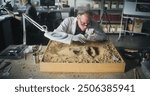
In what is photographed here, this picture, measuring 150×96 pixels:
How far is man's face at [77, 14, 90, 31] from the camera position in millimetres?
1199

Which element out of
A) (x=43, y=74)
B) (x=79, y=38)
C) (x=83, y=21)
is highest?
(x=83, y=21)

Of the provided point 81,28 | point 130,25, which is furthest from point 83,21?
point 130,25

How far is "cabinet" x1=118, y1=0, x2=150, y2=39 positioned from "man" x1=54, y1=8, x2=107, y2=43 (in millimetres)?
190

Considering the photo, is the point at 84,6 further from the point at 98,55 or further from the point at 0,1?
the point at 0,1

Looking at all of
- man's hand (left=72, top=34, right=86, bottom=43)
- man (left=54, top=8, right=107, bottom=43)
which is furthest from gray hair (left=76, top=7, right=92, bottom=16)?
man's hand (left=72, top=34, right=86, bottom=43)

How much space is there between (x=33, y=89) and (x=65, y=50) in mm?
294

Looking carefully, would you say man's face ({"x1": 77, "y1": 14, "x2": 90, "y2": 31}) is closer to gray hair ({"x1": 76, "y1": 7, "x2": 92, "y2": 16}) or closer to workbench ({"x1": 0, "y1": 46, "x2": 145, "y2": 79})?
gray hair ({"x1": 76, "y1": 7, "x2": 92, "y2": 16})

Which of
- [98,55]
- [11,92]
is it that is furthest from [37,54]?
[98,55]

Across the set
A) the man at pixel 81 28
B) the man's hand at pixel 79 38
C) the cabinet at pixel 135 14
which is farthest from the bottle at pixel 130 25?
the man's hand at pixel 79 38

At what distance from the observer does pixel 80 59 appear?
3.63ft

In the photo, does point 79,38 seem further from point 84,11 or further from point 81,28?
point 84,11

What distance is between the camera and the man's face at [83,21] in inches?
47.2

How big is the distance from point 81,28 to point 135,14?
1.20ft

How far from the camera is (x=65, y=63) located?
1.07 m
